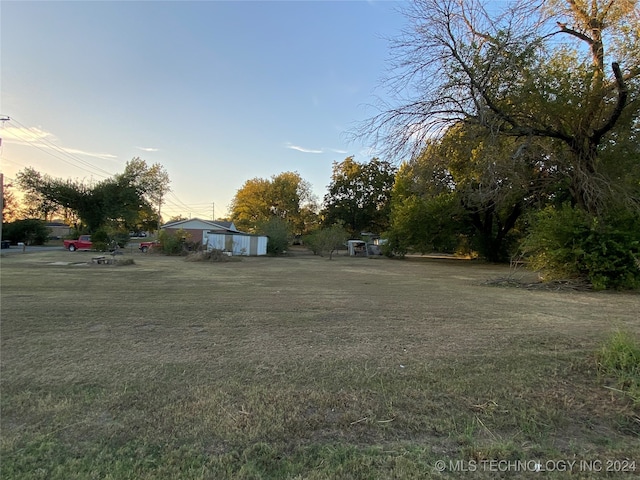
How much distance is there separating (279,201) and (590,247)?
46.3 meters

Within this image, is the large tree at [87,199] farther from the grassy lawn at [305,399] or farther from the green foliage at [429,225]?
the grassy lawn at [305,399]

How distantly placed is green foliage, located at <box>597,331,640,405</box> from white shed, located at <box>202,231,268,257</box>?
89.3ft

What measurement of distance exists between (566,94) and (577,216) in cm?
389

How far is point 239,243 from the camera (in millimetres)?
29953

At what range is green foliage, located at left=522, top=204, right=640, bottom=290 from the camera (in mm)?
10781

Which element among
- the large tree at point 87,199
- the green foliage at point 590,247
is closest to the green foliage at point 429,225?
the green foliage at point 590,247

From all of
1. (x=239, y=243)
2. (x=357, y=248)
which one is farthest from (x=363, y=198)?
Result: (x=239, y=243)

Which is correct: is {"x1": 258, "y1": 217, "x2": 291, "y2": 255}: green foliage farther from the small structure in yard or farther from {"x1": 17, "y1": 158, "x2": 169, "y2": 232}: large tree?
{"x1": 17, "y1": 158, "x2": 169, "y2": 232}: large tree

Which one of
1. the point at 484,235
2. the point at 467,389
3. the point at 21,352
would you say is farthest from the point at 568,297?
the point at 484,235

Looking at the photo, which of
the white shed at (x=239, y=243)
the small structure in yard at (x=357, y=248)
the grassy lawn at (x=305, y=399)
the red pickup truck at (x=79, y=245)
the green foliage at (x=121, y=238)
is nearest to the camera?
the grassy lawn at (x=305, y=399)

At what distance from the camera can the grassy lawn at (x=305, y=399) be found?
223 cm

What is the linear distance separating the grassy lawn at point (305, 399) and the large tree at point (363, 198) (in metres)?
44.1

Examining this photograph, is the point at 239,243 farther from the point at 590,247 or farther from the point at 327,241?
the point at 590,247

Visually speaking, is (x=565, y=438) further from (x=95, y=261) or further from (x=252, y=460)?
(x=95, y=261)
